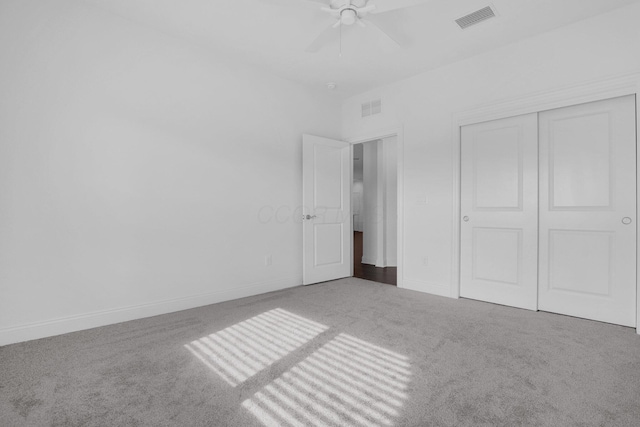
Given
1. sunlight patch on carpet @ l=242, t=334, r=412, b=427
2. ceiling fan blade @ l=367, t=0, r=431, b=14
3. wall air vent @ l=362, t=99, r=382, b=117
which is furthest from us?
wall air vent @ l=362, t=99, r=382, b=117

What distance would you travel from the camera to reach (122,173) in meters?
2.79

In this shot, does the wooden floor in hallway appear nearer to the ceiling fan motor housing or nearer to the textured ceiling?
the textured ceiling

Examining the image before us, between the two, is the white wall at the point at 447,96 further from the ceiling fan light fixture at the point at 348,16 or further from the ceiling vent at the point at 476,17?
the ceiling fan light fixture at the point at 348,16

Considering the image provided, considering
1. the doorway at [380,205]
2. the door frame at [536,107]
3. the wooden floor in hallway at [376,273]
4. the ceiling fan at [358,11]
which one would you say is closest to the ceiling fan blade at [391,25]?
the ceiling fan at [358,11]

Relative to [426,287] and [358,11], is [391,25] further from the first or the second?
[426,287]

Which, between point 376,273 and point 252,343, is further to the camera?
point 376,273

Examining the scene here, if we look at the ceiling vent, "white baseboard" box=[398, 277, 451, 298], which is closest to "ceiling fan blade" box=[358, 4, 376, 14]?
the ceiling vent

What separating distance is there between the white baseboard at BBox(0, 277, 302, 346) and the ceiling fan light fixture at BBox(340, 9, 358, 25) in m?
2.89

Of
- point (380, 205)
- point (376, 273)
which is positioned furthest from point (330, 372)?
point (380, 205)

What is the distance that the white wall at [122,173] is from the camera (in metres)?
2.37

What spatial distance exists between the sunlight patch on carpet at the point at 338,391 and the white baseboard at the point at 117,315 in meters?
1.68

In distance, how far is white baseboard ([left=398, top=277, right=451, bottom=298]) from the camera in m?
3.65

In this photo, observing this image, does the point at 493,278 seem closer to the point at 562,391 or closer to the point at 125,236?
the point at 562,391

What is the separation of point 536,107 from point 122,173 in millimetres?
4004
